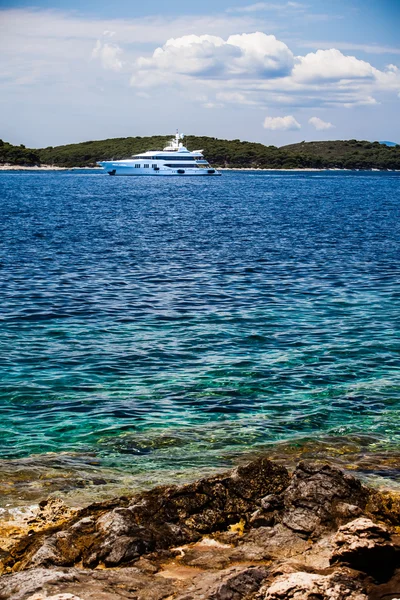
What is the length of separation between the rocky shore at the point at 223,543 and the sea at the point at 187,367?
5.02 ft

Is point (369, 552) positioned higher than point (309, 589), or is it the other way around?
point (309, 589)

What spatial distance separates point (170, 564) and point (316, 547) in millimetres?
1657

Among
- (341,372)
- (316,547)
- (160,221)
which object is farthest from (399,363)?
(160,221)

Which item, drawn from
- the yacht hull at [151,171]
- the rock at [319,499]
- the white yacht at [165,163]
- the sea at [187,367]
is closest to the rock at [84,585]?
the rock at [319,499]

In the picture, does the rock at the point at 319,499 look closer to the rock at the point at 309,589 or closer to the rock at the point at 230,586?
the rock at the point at 230,586

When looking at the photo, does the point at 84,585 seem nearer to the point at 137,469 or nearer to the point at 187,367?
the point at 137,469

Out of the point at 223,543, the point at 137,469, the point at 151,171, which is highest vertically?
the point at 151,171

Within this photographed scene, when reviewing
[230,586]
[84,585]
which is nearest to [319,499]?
[230,586]

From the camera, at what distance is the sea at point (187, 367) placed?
12.0 meters

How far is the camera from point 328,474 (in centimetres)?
945

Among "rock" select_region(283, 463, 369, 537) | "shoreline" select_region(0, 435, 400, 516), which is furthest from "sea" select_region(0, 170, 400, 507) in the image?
"rock" select_region(283, 463, 369, 537)

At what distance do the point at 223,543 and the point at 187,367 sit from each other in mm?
8545

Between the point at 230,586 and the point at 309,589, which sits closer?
the point at 309,589

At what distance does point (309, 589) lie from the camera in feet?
21.0
